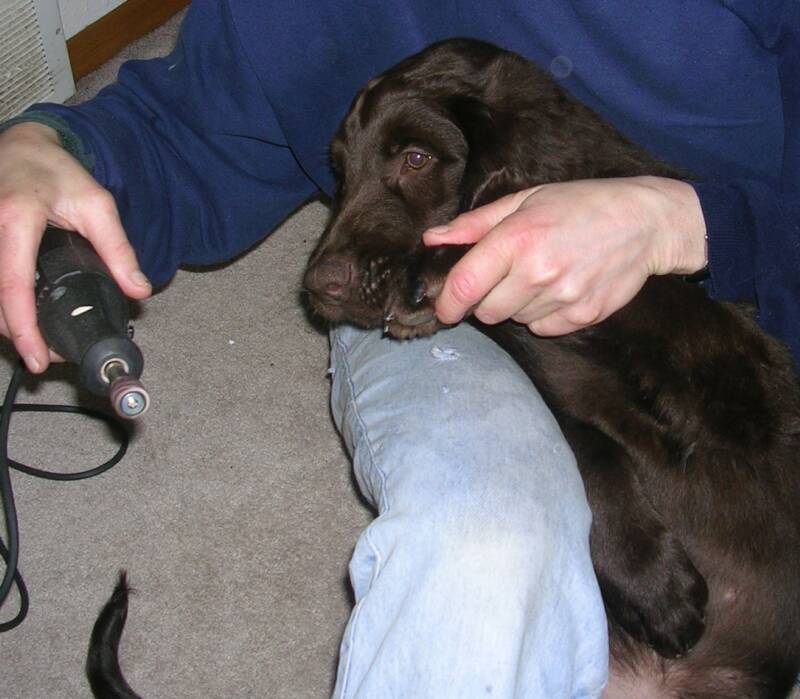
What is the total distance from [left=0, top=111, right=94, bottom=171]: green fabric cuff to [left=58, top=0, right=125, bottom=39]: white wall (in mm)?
1439

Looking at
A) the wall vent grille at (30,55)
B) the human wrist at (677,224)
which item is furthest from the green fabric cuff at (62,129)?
the wall vent grille at (30,55)

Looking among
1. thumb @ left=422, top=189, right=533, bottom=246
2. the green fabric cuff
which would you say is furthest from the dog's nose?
the green fabric cuff

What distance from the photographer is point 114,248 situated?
102 centimetres

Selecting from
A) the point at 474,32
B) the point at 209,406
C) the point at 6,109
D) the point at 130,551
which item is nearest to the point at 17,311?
the point at 474,32

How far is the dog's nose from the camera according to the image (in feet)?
4.36

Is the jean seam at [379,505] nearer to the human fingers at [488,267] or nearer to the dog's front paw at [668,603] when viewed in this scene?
the human fingers at [488,267]

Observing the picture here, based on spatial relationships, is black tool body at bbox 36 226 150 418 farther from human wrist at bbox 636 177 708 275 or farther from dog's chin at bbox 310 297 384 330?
human wrist at bbox 636 177 708 275

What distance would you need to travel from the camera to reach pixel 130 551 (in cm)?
183

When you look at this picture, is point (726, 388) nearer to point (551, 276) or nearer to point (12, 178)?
point (551, 276)

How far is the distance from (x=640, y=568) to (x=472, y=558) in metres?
0.26

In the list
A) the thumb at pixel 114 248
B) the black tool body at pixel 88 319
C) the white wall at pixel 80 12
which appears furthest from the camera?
the white wall at pixel 80 12

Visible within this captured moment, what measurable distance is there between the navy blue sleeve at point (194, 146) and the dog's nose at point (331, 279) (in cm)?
20

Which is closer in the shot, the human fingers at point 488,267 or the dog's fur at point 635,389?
the human fingers at point 488,267

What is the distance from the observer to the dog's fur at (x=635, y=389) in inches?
50.2
